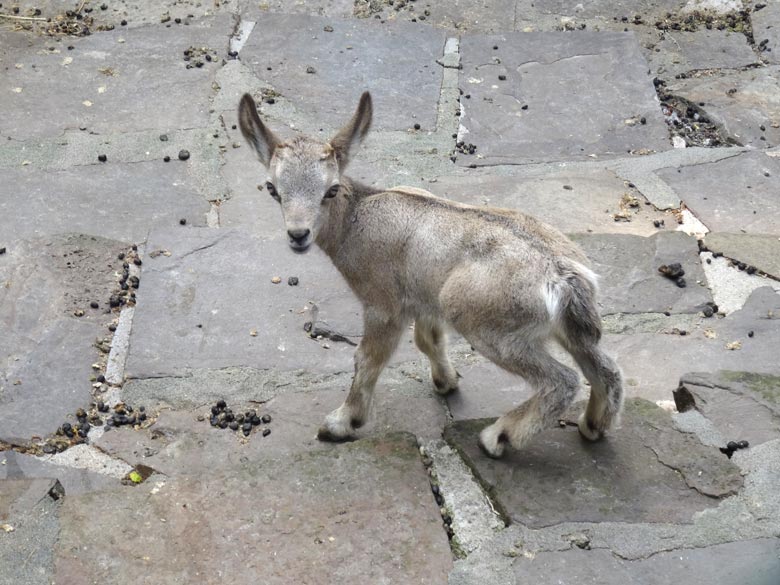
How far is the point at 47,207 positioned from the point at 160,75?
2.09 m

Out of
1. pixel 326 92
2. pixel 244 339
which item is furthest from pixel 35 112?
pixel 244 339

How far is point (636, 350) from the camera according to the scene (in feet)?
19.6

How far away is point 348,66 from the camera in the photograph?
8844mm

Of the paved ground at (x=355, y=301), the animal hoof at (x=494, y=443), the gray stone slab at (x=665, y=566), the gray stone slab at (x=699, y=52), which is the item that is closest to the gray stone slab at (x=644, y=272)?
the paved ground at (x=355, y=301)

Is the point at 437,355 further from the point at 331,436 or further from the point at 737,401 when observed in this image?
the point at 737,401

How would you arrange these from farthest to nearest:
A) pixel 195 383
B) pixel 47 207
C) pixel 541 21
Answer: pixel 541 21 → pixel 47 207 → pixel 195 383

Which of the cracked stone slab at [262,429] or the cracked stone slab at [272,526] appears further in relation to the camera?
the cracked stone slab at [262,429]

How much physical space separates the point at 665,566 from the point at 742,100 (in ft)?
17.6

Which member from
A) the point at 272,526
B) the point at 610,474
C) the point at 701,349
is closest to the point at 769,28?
the point at 701,349

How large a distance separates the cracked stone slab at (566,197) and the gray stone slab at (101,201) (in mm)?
1884

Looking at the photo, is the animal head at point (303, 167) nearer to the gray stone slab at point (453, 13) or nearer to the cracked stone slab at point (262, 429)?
the cracked stone slab at point (262, 429)

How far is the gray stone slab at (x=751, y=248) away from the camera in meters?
6.49

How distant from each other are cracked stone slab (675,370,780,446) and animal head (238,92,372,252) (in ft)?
7.29

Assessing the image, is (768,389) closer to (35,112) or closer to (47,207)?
(47,207)
